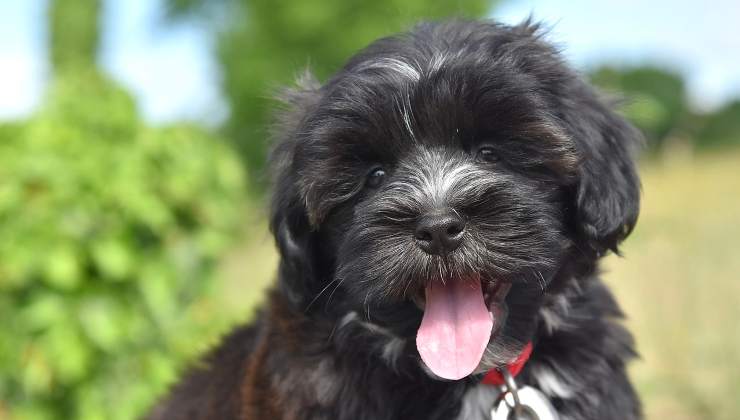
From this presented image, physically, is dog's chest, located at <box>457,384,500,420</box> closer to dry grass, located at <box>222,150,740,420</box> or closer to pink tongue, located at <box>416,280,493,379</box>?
pink tongue, located at <box>416,280,493,379</box>

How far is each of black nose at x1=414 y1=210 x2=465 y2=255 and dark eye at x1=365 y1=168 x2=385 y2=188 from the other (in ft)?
1.17

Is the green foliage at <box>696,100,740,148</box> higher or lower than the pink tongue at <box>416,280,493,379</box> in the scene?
lower

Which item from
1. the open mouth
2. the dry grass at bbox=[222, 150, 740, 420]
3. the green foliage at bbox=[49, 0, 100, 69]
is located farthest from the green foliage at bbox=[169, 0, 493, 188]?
the open mouth

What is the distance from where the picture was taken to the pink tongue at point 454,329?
3082 millimetres

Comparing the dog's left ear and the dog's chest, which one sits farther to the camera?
the dog's chest

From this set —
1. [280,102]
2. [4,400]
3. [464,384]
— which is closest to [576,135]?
[464,384]

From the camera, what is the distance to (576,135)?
312cm

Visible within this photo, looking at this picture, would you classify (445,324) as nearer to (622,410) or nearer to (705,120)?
(622,410)

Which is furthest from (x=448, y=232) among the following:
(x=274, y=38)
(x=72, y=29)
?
(x=274, y=38)

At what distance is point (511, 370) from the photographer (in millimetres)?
3357

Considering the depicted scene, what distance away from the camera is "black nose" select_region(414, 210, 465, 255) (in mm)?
2891

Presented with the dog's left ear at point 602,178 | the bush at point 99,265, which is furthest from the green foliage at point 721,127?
the dog's left ear at point 602,178

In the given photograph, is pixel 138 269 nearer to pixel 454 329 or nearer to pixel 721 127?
pixel 454 329

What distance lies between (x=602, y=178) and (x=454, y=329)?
0.81m
